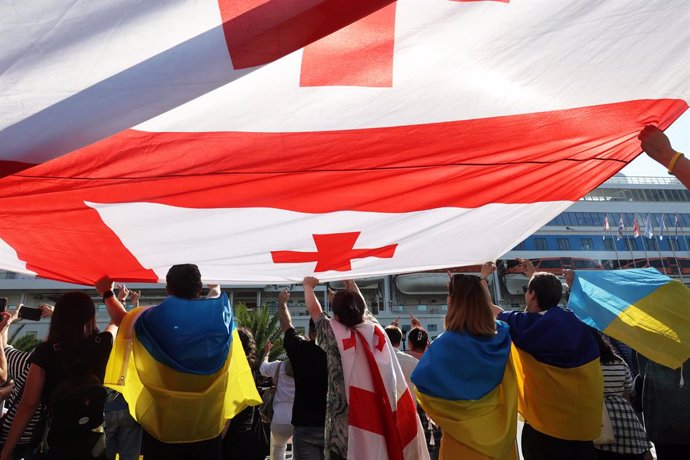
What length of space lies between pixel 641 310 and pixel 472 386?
1.59 m

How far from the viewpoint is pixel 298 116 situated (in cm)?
202

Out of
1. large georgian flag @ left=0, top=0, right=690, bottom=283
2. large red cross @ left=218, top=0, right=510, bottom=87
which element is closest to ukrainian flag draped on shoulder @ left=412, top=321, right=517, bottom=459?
large georgian flag @ left=0, top=0, right=690, bottom=283

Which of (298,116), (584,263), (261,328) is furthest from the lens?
(584,263)

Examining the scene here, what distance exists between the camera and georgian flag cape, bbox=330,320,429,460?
9.03 feet

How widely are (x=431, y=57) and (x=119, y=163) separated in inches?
53.3

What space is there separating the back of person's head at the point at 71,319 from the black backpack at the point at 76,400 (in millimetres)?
71

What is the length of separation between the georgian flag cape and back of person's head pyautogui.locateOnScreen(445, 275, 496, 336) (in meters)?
0.47

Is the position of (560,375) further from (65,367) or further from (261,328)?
(261,328)

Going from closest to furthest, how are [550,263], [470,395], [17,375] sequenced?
[470,395], [17,375], [550,263]

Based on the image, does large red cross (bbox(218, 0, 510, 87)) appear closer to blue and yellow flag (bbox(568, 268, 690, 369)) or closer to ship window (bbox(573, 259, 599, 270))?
blue and yellow flag (bbox(568, 268, 690, 369))

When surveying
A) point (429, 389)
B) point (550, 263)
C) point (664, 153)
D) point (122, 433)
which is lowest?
point (122, 433)

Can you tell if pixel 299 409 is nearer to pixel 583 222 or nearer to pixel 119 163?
pixel 119 163

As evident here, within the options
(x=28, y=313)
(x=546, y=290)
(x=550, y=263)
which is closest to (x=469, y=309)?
(x=546, y=290)

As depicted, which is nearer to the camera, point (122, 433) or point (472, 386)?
point (472, 386)
